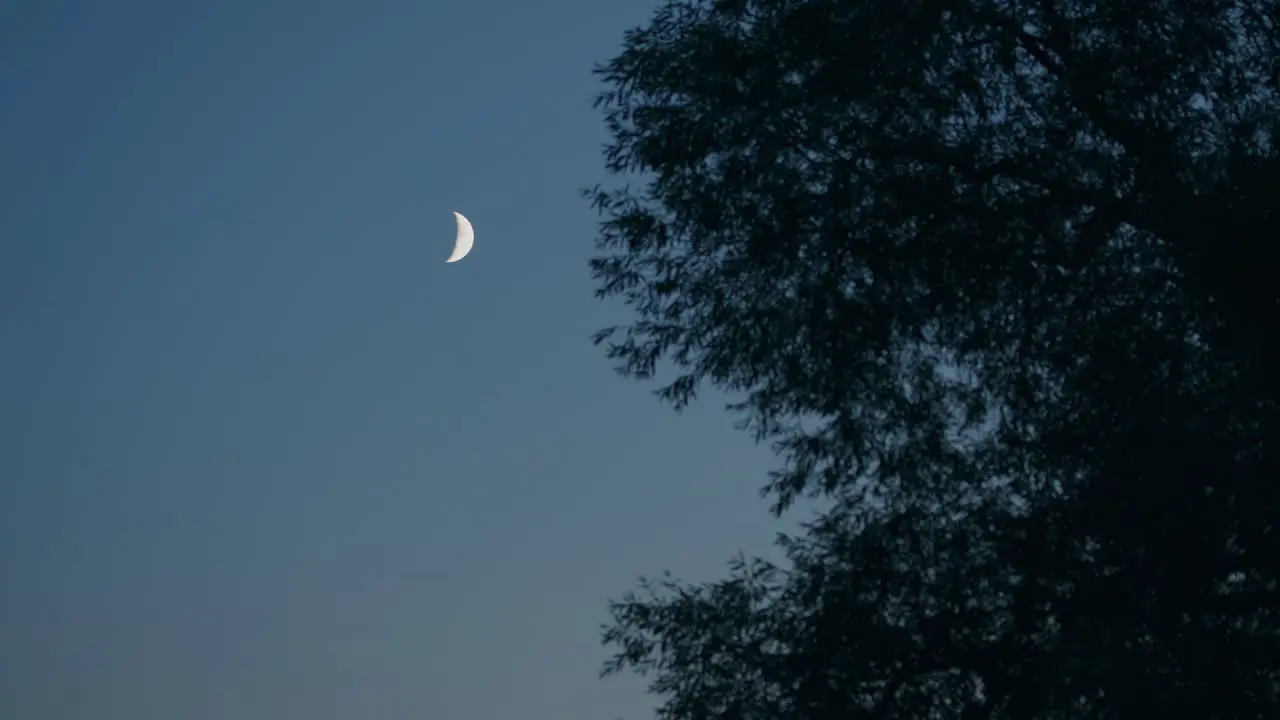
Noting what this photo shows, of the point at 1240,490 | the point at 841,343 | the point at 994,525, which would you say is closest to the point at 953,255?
the point at 841,343

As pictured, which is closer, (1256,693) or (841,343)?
(1256,693)

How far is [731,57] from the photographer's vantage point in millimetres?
17938

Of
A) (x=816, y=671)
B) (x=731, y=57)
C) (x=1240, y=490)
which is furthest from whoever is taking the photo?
(x=731, y=57)

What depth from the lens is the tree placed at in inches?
613

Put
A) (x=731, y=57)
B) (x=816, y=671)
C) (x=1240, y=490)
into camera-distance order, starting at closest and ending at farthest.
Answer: (x=1240, y=490) → (x=816, y=671) → (x=731, y=57)

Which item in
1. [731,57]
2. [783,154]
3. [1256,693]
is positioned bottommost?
[1256,693]

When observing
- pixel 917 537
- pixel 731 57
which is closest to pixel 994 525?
pixel 917 537

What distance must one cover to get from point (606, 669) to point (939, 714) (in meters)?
3.44

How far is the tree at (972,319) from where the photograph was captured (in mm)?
15578

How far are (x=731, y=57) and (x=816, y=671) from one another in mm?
6167

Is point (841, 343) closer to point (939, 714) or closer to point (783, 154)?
point (783, 154)

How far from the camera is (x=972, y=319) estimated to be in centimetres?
1758

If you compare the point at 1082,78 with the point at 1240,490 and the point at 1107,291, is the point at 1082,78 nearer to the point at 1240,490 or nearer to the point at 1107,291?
the point at 1107,291

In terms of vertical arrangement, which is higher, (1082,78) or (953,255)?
(1082,78)
